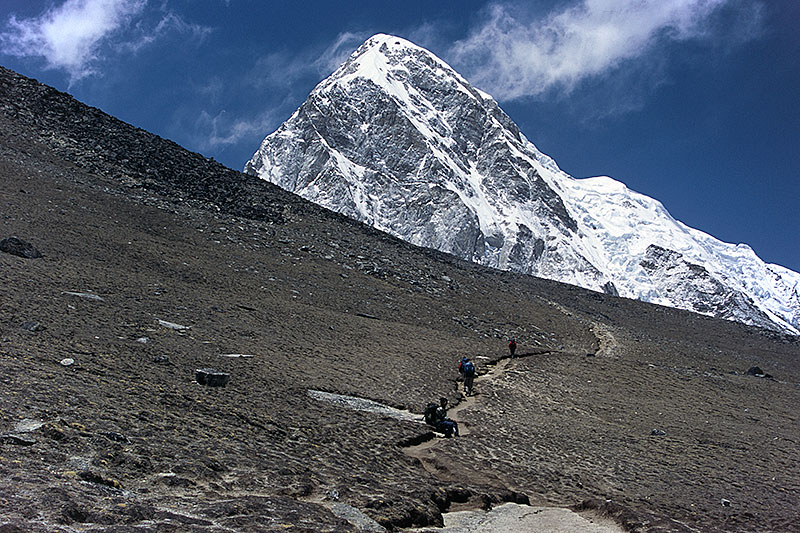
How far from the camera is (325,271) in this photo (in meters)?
31.2

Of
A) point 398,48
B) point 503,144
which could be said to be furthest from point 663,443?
point 398,48

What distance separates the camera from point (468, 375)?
17.3 metres

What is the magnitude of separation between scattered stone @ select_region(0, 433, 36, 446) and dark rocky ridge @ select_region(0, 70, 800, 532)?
0.10ft

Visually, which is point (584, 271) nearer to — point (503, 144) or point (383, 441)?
point (503, 144)

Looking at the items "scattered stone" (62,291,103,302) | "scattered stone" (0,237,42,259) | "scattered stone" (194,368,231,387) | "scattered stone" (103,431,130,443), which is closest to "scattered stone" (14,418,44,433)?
"scattered stone" (103,431,130,443)

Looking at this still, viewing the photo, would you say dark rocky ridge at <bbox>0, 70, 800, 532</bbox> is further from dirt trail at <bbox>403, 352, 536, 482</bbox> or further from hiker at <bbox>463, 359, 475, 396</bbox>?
hiker at <bbox>463, 359, 475, 396</bbox>

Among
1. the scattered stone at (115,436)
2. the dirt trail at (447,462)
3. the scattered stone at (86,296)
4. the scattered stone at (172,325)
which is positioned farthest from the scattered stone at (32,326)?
the dirt trail at (447,462)

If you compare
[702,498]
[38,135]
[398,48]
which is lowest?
[702,498]

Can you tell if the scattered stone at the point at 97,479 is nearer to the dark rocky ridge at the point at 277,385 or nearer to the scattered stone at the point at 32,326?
the dark rocky ridge at the point at 277,385

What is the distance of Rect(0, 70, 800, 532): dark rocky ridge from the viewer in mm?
6562

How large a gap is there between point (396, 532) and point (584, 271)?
13601 cm

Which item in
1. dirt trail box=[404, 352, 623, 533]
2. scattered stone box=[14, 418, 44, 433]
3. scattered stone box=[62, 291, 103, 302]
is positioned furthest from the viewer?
scattered stone box=[62, 291, 103, 302]

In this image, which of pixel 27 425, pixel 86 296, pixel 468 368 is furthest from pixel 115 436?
pixel 468 368

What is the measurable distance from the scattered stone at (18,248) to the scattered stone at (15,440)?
1409cm
